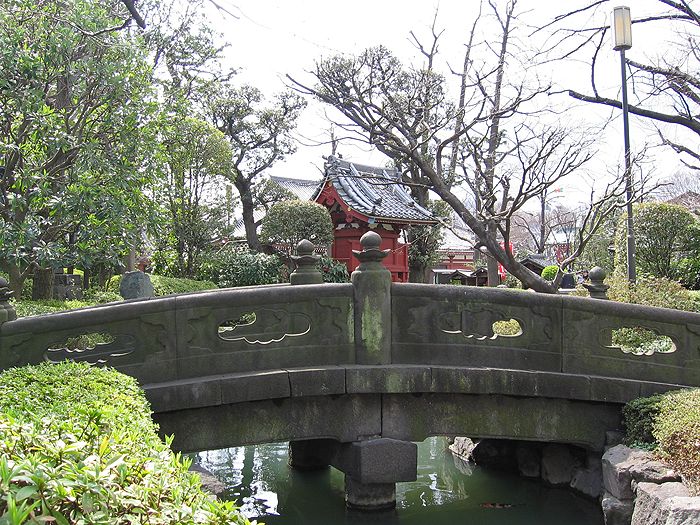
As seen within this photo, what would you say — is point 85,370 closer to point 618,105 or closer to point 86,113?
point 86,113

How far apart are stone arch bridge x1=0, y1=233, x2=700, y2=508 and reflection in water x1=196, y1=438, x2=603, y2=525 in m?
0.60

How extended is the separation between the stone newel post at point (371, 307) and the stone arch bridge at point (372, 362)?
0.5 inches

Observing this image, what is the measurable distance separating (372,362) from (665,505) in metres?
2.93

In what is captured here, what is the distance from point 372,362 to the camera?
6.96 meters

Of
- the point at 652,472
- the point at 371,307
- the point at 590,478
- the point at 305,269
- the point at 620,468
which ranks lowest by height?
the point at 590,478

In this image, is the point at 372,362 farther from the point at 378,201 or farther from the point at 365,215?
the point at 378,201

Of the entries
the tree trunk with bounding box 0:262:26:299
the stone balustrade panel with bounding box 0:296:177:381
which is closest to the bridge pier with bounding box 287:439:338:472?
the stone balustrade panel with bounding box 0:296:177:381

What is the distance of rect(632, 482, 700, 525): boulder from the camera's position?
4.74 m

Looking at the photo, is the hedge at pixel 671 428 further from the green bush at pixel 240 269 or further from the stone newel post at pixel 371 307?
the green bush at pixel 240 269

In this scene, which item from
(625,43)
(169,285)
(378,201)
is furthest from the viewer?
(378,201)

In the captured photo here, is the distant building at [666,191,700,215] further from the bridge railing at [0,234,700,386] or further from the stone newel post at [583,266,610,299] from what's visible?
the bridge railing at [0,234,700,386]

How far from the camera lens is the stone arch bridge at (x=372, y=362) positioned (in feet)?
20.8

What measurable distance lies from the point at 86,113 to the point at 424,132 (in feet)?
17.6

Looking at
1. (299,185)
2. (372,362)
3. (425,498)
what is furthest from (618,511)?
(299,185)
